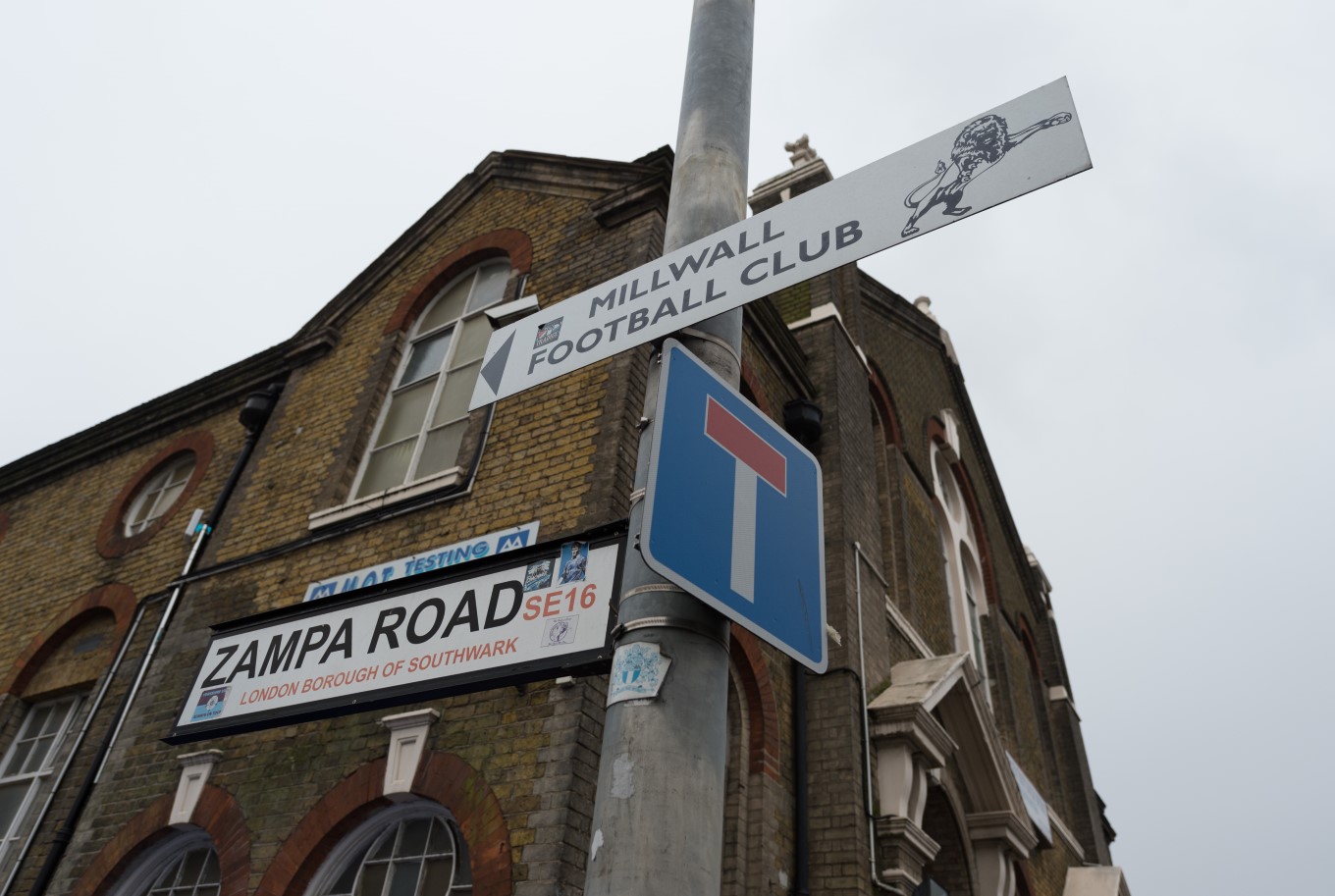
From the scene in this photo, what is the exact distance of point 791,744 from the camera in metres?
7.44

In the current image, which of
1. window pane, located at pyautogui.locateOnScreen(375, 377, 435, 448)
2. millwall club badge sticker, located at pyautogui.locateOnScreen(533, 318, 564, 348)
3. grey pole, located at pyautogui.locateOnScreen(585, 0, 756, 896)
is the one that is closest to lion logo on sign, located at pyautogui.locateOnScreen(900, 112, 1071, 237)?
grey pole, located at pyautogui.locateOnScreen(585, 0, 756, 896)

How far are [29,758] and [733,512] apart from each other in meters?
9.17

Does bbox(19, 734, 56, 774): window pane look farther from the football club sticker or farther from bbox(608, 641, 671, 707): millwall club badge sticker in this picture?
bbox(608, 641, 671, 707): millwall club badge sticker

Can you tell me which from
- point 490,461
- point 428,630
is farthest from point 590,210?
point 428,630

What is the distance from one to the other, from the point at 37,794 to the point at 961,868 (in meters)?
8.61

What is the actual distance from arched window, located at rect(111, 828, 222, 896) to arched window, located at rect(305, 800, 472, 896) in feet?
4.13

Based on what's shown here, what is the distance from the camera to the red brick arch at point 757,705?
6.95 m

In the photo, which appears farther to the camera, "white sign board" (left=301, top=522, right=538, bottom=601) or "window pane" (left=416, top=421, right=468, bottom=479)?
"window pane" (left=416, top=421, right=468, bottom=479)

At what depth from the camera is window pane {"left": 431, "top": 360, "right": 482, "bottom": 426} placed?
26.8 ft

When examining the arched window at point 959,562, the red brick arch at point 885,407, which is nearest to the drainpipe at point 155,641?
the red brick arch at point 885,407

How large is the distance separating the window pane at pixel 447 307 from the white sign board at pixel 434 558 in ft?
10.2

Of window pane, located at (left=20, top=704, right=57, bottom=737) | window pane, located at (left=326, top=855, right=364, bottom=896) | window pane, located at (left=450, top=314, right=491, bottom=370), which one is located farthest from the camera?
window pane, located at (left=20, top=704, right=57, bottom=737)

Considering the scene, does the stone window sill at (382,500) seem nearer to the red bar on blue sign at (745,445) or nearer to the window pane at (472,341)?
the window pane at (472,341)

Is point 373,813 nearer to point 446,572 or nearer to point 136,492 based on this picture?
point 446,572
